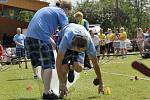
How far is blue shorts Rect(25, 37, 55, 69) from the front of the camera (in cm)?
688

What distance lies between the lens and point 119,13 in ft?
204

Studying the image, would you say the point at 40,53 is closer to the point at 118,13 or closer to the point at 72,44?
the point at 72,44

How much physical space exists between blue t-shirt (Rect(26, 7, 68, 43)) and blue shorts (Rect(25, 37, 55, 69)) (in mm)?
80

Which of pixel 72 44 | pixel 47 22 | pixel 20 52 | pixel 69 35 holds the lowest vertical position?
pixel 20 52

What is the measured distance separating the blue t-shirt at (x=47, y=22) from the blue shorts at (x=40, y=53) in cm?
8

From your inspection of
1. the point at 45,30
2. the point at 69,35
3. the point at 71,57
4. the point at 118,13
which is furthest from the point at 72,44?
the point at 118,13

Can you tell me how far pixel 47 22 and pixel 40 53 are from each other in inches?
18.2

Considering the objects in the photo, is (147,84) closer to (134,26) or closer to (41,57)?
(41,57)

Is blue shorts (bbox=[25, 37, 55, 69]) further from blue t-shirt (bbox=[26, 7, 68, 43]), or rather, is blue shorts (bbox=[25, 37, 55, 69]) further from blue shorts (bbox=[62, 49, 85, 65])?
blue shorts (bbox=[62, 49, 85, 65])

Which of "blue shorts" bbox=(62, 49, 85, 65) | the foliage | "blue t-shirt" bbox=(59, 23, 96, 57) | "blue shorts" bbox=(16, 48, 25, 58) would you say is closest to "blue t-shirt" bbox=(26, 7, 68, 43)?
"blue t-shirt" bbox=(59, 23, 96, 57)

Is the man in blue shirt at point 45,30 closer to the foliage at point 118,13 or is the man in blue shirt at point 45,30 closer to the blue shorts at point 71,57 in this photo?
the blue shorts at point 71,57

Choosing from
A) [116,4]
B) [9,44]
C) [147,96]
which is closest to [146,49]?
[9,44]

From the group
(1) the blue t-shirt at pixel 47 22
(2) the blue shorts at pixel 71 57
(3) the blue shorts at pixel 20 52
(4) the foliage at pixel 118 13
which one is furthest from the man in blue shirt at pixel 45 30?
(4) the foliage at pixel 118 13

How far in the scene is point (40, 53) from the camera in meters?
6.98
